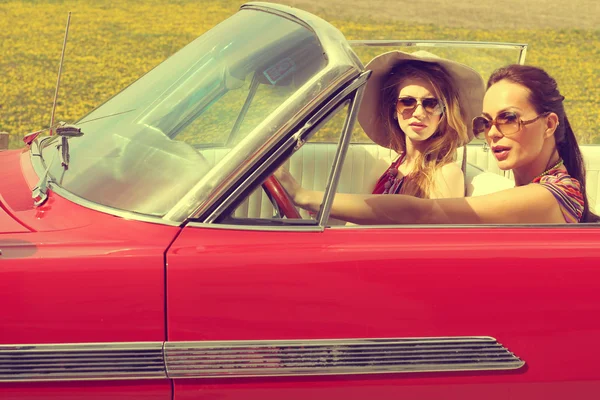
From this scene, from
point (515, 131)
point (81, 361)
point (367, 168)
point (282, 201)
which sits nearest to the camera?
point (81, 361)

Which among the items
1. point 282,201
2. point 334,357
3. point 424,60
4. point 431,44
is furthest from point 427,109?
point 334,357

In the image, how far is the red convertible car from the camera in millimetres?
1835

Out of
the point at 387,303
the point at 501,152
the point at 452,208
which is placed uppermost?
the point at 501,152

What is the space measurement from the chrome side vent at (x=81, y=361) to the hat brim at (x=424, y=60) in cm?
146

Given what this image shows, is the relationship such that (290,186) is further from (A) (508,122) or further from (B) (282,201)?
(A) (508,122)

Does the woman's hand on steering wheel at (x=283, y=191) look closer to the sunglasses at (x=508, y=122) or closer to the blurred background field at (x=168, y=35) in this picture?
the sunglasses at (x=508, y=122)

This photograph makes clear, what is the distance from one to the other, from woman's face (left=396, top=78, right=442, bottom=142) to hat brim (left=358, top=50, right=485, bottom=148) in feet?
0.32

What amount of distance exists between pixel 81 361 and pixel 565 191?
4.69 ft

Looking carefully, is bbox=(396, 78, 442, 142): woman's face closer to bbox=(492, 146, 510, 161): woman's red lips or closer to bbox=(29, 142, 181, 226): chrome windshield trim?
bbox=(492, 146, 510, 161): woman's red lips


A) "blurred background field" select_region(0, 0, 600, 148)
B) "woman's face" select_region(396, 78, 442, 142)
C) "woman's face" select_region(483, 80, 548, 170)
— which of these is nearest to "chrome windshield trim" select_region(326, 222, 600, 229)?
"woman's face" select_region(483, 80, 548, 170)

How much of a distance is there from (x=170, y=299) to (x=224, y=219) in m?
0.26

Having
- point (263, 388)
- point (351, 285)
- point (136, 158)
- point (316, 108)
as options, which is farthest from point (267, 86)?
point (263, 388)

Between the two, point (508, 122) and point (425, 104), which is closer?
point (508, 122)

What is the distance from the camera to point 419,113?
2898 mm
